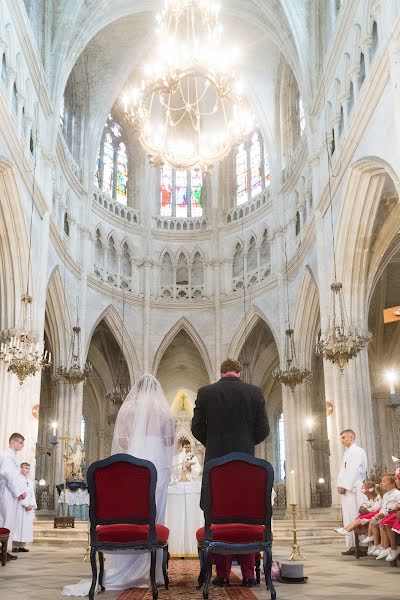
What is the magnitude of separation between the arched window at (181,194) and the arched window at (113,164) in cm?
192

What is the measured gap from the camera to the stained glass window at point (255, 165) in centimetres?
2825

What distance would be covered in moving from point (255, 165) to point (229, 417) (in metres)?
24.2

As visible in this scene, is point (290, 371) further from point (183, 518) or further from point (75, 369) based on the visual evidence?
point (183, 518)

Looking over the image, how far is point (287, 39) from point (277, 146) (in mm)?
4847

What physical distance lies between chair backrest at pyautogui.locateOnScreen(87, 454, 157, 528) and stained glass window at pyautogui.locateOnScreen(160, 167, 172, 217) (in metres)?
25.3

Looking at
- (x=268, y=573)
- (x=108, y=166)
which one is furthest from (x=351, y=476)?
(x=108, y=166)

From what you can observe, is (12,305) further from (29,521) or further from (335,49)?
(335,49)

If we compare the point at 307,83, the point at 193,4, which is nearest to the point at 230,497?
the point at 193,4

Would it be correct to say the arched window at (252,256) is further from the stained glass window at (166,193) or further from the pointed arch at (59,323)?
the pointed arch at (59,323)

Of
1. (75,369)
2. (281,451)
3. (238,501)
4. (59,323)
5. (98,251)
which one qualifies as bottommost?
(238,501)

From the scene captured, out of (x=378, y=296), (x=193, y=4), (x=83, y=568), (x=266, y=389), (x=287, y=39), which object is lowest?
(x=83, y=568)

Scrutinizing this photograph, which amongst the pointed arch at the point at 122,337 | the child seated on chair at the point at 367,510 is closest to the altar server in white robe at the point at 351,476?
the child seated on chair at the point at 367,510

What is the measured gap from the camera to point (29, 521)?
1082cm

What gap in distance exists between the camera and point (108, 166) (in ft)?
94.9
